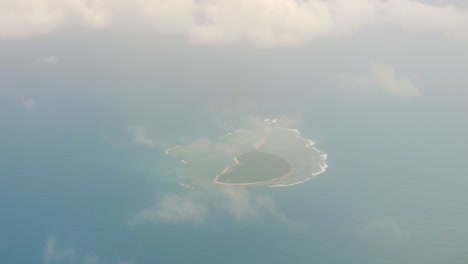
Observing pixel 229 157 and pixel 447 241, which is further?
pixel 229 157

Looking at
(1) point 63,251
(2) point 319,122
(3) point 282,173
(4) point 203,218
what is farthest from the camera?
(2) point 319,122

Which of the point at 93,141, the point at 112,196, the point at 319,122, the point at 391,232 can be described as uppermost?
the point at 319,122

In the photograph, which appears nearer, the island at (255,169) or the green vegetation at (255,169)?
the island at (255,169)

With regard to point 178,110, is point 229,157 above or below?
below

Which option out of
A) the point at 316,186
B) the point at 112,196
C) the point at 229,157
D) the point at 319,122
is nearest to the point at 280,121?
the point at 319,122

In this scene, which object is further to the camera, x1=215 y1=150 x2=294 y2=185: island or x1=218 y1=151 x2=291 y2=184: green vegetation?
x1=218 y1=151 x2=291 y2=184: green vegetation

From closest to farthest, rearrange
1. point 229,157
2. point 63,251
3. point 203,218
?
point 63,251
point 203,218
point 229,157

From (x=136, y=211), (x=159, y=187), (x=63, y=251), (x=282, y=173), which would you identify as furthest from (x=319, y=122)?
(x=63, y=251)

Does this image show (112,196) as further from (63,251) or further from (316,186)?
(316,186)
